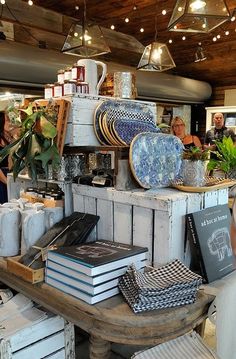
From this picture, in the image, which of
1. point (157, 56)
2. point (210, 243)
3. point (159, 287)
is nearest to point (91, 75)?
point (210, 243)

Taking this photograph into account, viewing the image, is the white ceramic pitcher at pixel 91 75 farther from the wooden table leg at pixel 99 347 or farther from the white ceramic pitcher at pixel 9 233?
the wooden table leg at pixel 99 347

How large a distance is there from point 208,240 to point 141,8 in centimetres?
440

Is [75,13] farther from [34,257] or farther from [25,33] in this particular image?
[34,257]

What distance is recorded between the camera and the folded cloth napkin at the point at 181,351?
4.23 ft

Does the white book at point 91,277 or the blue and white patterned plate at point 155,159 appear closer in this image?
the white book at point 91,277

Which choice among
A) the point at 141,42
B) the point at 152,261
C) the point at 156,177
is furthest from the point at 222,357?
the point at 141,42

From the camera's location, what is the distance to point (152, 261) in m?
1.43

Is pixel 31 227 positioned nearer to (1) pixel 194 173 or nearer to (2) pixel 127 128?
(2) pixel 127 128

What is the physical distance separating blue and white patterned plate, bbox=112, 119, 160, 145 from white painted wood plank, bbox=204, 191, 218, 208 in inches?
17.1

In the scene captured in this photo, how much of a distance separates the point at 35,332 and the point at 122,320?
46cm

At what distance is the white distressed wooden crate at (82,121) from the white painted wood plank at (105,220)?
1.00 feet

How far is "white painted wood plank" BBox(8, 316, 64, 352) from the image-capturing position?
1333 mm

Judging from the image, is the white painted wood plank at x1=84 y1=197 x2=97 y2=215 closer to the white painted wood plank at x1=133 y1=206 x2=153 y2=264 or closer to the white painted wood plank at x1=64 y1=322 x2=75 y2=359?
the white painted wood plank at x1=133 y1=206 x2=153 y2=264

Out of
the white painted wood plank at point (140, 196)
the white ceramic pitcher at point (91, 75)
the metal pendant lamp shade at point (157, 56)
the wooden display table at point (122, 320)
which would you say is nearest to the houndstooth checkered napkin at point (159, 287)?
the wooden display table at point (122, 320)
